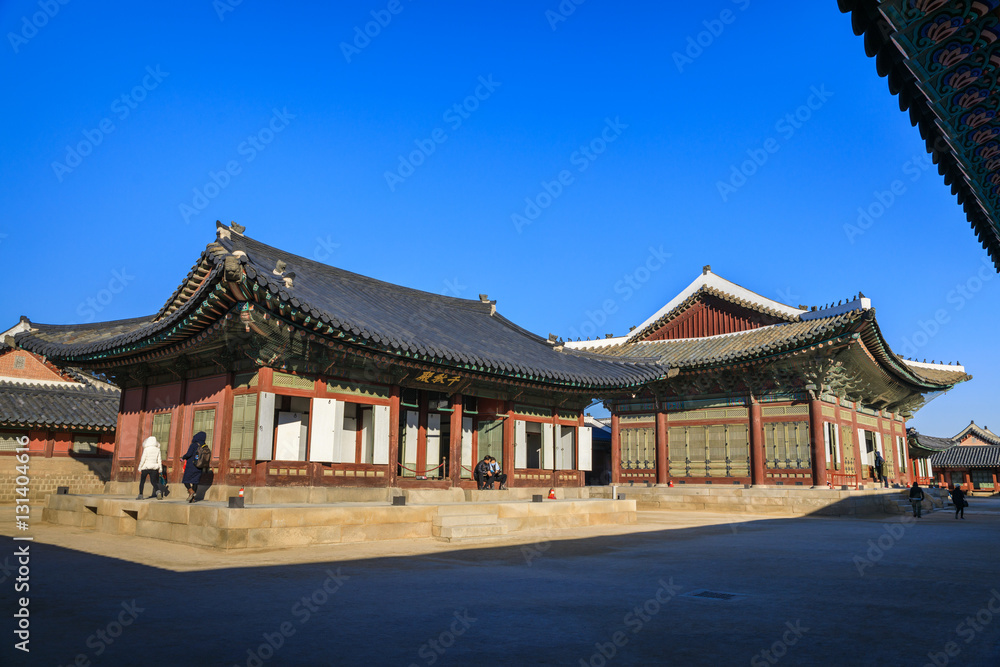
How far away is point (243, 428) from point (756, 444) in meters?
19.5

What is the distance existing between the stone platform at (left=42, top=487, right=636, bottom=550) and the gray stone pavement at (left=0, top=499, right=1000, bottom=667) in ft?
1.53

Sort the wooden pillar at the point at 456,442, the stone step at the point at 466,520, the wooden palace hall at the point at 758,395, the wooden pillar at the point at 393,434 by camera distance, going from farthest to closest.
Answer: the wooden palace hall at the point at 758,395
the wooden pillar at the point at 456,442
the wooden pillar at the point at 393,434
the stone step at the point at 466,520

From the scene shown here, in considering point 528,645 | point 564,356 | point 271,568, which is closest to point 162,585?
point 271,568

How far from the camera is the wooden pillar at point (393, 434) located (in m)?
16.9

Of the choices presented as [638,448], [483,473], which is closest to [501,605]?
[483,473]

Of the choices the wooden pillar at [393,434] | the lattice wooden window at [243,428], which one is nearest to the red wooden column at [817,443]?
the wooden pillar at [393,434]

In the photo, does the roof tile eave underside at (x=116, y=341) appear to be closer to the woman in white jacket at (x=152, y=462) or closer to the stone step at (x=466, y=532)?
the woman in white jacket at (x=152, y=462)

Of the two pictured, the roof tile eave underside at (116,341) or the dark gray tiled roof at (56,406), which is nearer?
the roof tile eave underside at (116,341)

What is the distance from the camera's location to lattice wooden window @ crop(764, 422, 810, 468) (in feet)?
82.2

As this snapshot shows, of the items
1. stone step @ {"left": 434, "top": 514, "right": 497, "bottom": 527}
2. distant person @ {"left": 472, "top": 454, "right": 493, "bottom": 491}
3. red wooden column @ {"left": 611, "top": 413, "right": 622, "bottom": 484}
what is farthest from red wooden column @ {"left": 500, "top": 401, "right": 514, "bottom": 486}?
red wooden column @ {"left": 611, "top": 413, "right": 622, "bottom": 484}

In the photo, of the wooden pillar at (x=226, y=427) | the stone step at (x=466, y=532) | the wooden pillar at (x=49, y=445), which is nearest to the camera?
the stone step at (x=466, y=532)

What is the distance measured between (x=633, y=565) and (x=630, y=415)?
1994 centimetres

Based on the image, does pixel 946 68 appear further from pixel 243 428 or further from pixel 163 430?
pixel 163 430

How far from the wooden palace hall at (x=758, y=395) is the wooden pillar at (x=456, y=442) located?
7.58 metres
